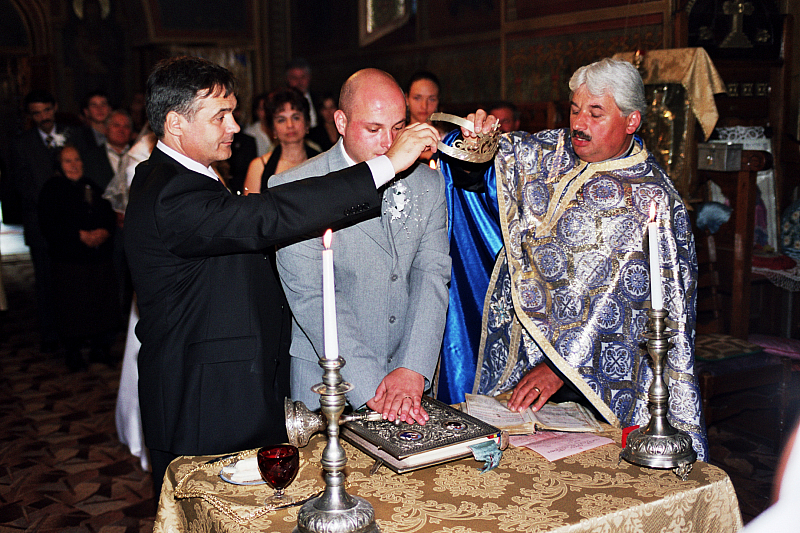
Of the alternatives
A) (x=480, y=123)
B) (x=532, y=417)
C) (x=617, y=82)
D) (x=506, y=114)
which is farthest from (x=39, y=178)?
(x=532, y=417)

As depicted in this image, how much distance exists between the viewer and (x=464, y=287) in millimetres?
2592

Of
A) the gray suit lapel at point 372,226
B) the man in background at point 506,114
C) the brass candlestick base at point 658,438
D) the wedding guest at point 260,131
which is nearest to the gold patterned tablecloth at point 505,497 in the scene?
the brass candlestick base at point 658,438

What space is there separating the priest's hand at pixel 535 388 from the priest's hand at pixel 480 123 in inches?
28.0

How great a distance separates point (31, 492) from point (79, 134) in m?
3.51

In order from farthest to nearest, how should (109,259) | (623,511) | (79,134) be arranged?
(79,134)
(109,259)
(623,511)

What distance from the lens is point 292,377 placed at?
2135 mm

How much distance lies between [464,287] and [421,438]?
991 mm

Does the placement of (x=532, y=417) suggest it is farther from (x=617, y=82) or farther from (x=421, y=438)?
(x=617, y=82)

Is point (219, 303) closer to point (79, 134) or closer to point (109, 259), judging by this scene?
point (109, 259)

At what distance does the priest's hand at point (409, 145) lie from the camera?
6.22 ft

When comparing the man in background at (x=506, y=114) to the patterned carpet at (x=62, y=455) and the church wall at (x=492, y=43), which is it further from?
the patterned carpet at (x=62, y=455)

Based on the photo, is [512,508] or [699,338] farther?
[699,338]

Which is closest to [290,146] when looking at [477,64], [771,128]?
[771,128]

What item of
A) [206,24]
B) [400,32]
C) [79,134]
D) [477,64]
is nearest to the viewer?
[79,134]
